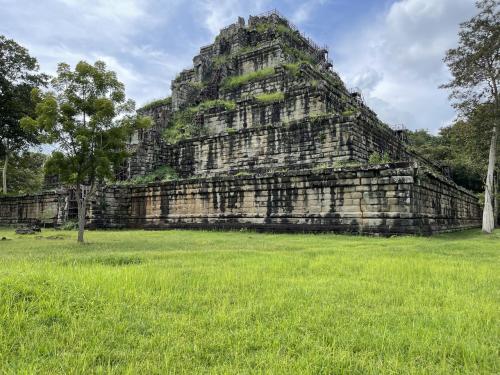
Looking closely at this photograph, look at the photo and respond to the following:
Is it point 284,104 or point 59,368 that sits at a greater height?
point 284,104

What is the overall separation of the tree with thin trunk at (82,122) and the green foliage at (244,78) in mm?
13294

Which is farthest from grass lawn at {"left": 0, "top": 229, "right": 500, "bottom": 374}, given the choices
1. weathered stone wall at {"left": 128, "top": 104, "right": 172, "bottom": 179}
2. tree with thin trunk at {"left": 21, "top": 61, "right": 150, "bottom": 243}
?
weathered stone wall at {"left": 128, "top": 104, "right": 172, "bottom": 179}

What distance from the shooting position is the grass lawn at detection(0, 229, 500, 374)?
9.65 feet

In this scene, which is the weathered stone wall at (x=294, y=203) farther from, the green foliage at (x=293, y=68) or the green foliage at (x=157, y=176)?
the green foliage at (x=293, y=68)

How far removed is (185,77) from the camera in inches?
1312

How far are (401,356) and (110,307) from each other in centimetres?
290

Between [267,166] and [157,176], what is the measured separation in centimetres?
715

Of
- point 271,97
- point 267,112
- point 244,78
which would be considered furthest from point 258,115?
point 244,78

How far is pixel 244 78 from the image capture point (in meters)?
26.2

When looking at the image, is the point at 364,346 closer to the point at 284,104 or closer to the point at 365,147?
the point at 365,147

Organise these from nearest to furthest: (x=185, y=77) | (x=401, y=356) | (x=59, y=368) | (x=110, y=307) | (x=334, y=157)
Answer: (x=59, y=368), (x=401, y=356), (x=110, y=307), (x=334, y=157), (x=185, y=77)

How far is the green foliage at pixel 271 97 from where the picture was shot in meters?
22.1

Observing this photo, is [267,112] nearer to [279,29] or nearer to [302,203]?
[302,203]

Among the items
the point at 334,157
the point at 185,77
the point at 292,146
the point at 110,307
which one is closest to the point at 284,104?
the point at 292,146
